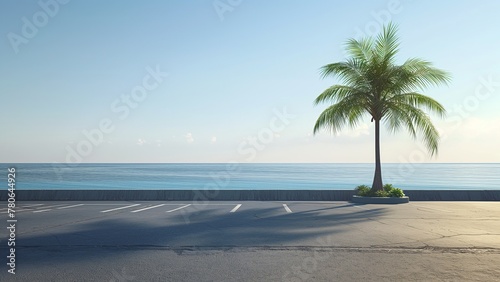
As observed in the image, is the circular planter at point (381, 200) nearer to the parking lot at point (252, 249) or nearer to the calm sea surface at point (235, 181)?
the parking lot at point (252, 249)

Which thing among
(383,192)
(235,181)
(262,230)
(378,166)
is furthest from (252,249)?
(235,181)

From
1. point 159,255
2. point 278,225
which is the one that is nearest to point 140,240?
point 159,255

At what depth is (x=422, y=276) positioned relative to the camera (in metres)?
5.55

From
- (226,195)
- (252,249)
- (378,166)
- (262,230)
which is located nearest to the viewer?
(252,249)

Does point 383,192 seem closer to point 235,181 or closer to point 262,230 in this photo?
point 262,230

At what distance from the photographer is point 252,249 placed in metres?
7.38

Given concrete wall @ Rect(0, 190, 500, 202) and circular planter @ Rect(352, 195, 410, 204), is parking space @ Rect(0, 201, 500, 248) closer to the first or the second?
circular planter @ Rect(352, 195, 410, 204)

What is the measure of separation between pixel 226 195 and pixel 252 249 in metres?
14.3

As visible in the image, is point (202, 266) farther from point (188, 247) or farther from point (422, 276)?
point (422, 276)

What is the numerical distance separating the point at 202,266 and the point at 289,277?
4.44ft

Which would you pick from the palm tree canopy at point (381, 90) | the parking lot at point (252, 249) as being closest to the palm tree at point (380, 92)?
the palm tree canopy at point (381, 90)

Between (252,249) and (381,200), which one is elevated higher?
(381,200)

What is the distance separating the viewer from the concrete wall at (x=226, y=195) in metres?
Result: 21.5

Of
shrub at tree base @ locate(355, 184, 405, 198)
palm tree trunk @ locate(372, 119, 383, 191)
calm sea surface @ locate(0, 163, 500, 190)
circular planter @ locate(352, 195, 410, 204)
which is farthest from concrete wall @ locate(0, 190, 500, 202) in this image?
calm sea surface @ locate(0, 163, 500, 190)
